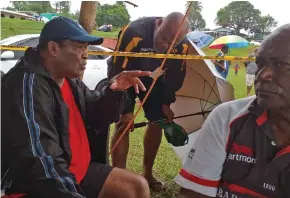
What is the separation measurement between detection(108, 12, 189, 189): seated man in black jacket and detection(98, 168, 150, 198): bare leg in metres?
1.13

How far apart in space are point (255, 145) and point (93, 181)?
1.07 meters

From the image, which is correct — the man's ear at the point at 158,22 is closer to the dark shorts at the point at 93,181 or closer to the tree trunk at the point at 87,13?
the tree trunk at the point at 87,13

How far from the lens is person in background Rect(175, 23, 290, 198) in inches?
62.9

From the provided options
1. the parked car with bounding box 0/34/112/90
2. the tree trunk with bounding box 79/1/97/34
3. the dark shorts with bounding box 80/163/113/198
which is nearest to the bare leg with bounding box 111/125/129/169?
the tree trunk with bounding box 79/1/97/34

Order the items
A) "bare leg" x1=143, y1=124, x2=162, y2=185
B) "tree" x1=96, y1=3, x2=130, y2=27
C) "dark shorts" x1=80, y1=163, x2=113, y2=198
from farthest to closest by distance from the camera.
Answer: "tree" x1=96, y1=3, x2=130, y2=27 → "bare leg" x1=143, y1=124, x2=162, y2=185 → "dark shorts" x1=80, y1=163, x2=113, y2=198

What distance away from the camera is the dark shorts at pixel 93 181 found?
229 centimetres

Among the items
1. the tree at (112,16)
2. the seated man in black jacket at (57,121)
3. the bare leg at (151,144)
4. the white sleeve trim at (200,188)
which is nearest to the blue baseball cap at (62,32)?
the seated man in black jacket at (57,121)

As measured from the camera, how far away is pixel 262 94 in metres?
1.62

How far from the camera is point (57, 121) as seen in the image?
1945mm

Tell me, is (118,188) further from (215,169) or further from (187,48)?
(187,48)

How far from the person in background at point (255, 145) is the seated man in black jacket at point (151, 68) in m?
1.72

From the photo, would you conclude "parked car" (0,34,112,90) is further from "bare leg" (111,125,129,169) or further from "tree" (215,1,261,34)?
"tree" (215,1,261,34)

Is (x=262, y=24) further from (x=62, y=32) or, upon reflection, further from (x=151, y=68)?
(x=62, y=32)

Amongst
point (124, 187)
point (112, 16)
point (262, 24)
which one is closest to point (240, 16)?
point (262, 24)
